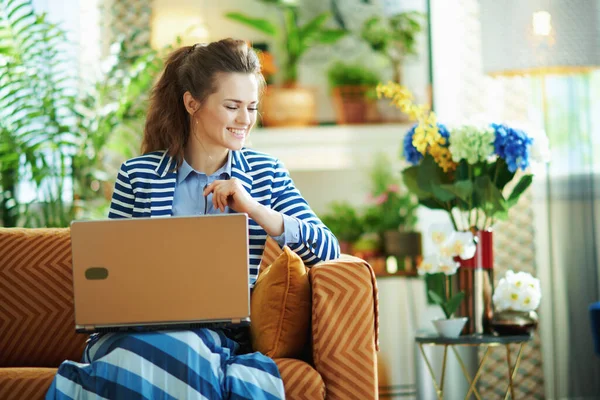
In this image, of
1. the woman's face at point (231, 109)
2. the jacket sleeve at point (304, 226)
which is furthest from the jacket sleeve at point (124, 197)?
the jacket sleeve at point (304, 226)

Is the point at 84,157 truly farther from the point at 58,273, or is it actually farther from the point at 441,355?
the point at 441,355

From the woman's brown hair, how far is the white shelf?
75.5 inches

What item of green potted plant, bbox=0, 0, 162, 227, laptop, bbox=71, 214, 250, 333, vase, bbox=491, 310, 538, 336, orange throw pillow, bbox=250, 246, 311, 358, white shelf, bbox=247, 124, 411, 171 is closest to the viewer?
laptop, bbox=71, 214, 250, 333

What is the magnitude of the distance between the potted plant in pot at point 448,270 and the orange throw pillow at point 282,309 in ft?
2.19

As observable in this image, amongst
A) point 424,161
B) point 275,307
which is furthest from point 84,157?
point 275,307

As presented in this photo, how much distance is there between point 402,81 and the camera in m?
4.63

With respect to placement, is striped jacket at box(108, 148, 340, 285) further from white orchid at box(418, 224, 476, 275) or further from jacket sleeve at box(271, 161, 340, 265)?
white orchid at box(418, 224, 476, 275)

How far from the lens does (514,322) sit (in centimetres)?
264

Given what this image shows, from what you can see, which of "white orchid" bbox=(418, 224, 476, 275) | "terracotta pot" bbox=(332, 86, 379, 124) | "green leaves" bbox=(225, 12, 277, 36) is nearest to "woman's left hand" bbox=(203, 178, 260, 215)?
"white orchid" bbox=(418, 224, 476, 275)

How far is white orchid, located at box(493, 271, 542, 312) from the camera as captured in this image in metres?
2.65

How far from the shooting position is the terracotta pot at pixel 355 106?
450 cm

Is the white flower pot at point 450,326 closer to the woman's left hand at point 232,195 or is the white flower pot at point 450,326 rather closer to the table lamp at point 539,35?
the woman's left hand at point 232,195

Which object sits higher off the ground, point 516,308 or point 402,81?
point 402,81

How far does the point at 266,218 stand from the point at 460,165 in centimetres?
86
